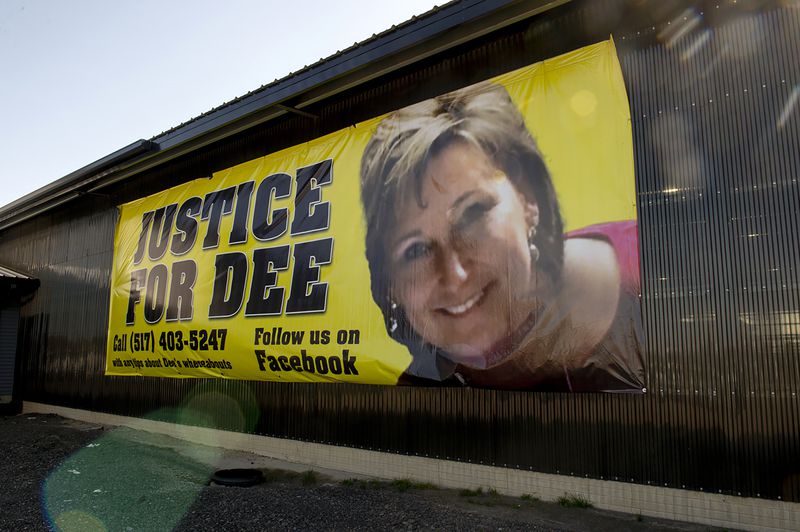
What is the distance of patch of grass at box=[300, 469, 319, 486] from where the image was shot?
24.4ft

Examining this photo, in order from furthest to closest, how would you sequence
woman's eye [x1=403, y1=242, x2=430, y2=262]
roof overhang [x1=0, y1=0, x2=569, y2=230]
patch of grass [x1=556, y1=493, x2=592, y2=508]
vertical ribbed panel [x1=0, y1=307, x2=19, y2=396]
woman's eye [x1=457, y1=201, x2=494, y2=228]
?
vertical ribbed panel [x1=0, y1=307, x2=19, y2=396]
woman's eye [x1=403, y1=242, x2=430, y2=262]
roof overhang [x1=0, y1=0, x2=569, y2=230]
woman's eye [x1=457, y1=201, x2=494, y2=228]
patch of grass [x1=556, y1=493, x2=592, y2=508]

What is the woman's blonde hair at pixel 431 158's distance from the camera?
19.8 feet

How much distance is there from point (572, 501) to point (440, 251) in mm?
3027

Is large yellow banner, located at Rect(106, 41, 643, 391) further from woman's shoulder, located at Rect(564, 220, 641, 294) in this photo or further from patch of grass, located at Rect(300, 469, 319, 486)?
patch of grass, located at Rect(300, 469, 319, 486)

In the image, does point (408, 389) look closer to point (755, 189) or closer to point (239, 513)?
point (239, 513)

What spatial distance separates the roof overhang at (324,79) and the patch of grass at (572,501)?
5.26 m

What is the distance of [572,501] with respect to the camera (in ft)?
19.1

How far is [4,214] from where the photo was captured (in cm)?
1602

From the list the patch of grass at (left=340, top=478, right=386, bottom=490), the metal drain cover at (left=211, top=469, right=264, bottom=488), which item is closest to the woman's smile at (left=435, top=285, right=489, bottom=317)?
the patch of grass at (left=340, top=478, right=386, bottom=490)

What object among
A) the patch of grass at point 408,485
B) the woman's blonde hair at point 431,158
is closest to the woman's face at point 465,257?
the woman's blonde hair at point 431,158

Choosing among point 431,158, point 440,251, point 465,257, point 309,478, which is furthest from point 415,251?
point 309,478

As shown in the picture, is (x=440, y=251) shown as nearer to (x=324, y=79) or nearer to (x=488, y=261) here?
(x=488, y=261)

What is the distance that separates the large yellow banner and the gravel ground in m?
1.30

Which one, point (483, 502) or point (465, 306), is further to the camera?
point (465, 306)
